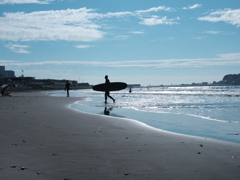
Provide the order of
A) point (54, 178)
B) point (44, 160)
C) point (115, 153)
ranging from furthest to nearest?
point (115, 153)
point (44, 160)
point (54, 178)

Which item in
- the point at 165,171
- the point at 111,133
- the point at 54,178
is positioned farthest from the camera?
the point at 111,133

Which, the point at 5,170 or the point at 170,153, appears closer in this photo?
the point at 5,170

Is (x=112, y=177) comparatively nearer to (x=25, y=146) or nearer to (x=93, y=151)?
(x=93, y=151)

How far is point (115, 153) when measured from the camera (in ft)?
16.6

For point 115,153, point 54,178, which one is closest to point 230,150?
point 115,153

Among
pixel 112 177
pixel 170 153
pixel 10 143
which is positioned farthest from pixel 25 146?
pixel 170 153

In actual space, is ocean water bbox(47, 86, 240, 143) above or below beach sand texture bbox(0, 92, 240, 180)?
below

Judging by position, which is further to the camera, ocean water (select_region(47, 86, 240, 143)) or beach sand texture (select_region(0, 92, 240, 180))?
ocean water (select_region(47, 86, 240, 143))

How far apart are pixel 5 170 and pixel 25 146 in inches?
64.8

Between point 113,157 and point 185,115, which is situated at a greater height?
point 113,157

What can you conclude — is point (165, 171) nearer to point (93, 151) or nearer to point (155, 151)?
point (155, 151)

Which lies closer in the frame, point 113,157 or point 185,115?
point 113,157

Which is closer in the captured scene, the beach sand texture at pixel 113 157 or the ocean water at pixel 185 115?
the beach sand texture at pixel 113 157

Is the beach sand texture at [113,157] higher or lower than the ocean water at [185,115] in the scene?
higher
